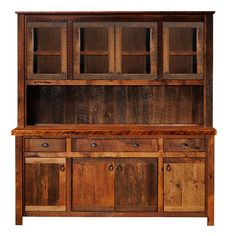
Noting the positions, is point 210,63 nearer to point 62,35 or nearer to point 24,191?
point 62,35

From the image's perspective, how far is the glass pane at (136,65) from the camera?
6285 millimetres

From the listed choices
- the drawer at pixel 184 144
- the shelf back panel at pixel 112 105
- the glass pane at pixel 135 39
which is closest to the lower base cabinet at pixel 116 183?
the drawer at pixel 184 144

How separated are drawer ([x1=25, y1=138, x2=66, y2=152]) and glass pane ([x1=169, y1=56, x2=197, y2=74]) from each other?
1.46 m

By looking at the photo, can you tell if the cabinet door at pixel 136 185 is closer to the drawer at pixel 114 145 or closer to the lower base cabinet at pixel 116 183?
the lower base cabinet at pixel 116 183

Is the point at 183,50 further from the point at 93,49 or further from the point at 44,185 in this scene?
the point at 44,185

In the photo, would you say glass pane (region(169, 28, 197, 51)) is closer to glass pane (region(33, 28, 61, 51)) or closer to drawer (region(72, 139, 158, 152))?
drawer (region(72, 139, 158, 152))

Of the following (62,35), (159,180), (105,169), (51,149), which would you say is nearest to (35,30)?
(62,35)

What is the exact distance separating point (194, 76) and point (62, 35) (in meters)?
1.52

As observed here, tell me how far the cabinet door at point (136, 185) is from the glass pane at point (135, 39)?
49.0 inches

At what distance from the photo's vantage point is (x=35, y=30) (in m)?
6.29

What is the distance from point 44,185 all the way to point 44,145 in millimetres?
428

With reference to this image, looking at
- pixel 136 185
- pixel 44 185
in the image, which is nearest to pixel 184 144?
pixel 136 185

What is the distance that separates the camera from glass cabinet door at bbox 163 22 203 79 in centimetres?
623

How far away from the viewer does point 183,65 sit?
20.6ft
